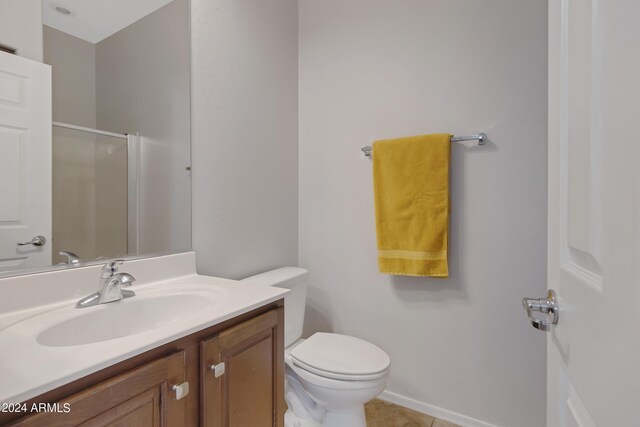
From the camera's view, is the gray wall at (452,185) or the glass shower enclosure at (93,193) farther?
the gray wall at (452,185)

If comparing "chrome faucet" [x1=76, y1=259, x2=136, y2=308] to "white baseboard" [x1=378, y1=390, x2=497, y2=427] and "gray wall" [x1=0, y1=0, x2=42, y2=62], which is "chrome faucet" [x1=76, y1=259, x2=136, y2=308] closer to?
"gray wall" [x1=0, y1=0, x2=42, y2=62]

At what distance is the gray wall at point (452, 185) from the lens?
1376mm

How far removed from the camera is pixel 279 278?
1.50 metres

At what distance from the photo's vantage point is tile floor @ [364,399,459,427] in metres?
1.52

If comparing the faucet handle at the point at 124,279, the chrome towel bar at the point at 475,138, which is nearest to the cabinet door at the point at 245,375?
the faucet handle at the point at 124,279

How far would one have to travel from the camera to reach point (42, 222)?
915mm

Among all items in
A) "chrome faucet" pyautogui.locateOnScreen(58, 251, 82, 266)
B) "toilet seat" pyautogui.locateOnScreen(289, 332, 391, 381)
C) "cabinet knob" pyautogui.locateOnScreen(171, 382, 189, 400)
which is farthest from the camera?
"toilet seat" pyautogui.locateOnScreen(289, 332, 391, 381)

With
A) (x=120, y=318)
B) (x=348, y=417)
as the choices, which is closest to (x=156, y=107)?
(x=120, y=318)

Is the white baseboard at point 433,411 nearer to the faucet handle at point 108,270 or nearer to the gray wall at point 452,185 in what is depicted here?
the gray wall at point 452,185

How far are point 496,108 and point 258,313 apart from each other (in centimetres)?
139
